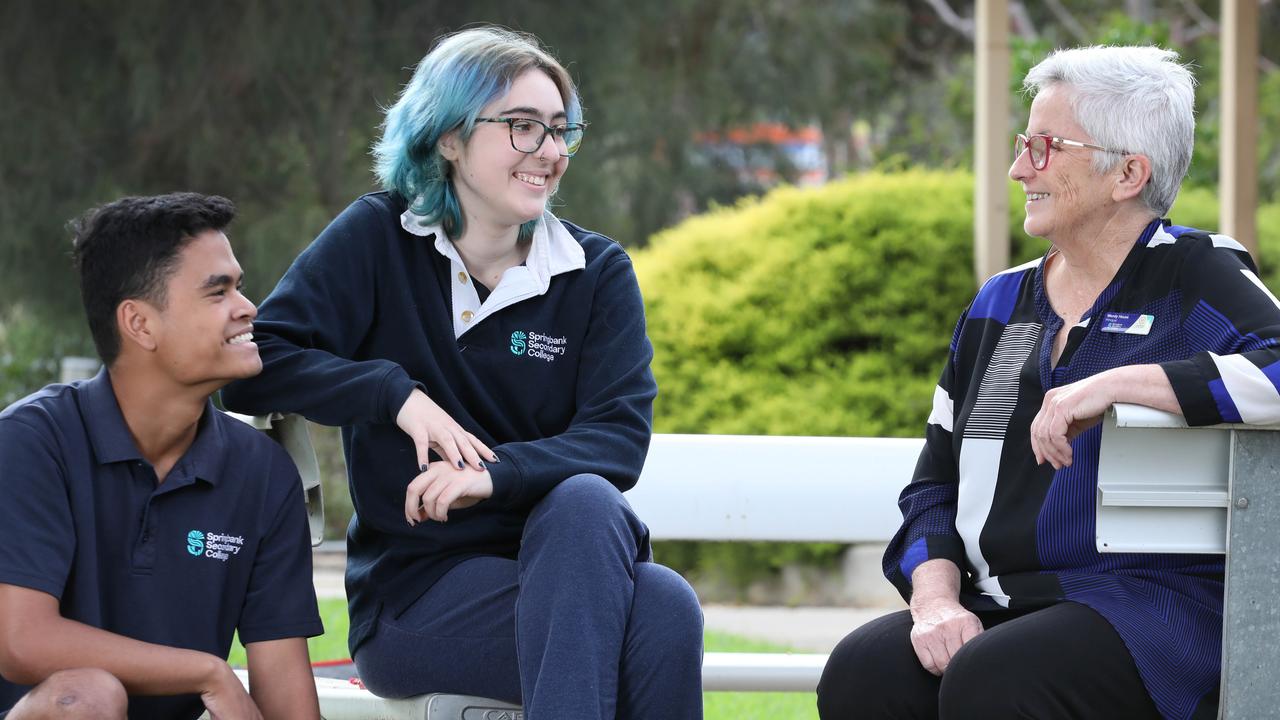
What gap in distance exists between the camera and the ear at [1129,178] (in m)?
2.52

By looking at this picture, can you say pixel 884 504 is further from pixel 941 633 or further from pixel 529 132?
pixel 529 132

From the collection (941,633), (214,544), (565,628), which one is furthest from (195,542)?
(941,633)

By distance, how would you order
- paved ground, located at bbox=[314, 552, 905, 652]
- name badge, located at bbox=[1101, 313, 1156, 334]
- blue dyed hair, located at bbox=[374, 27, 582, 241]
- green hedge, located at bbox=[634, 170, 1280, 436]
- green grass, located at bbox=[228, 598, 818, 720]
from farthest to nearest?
1. green hedge, located at bbox=[634, 170, 1280, 436]
2. paved ground, located at bbox=[314, 552, 905, 652]
3. green grass, located at bbox=[228, 598, 818, 720]
4. blue dyed hair, located at bbox=[374, 27, 582, 241]
5. name badge, located at bbox=[1101, 313, 1156, 334]

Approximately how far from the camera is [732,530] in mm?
3424

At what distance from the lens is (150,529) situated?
2.30m

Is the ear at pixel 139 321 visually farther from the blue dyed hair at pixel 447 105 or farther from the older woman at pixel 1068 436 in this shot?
the older woman at pixel 1068 436

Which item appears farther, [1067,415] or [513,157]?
[513,157]

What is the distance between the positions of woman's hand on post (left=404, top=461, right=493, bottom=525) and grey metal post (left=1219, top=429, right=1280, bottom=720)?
116 cm

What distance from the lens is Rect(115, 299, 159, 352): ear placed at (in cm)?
233

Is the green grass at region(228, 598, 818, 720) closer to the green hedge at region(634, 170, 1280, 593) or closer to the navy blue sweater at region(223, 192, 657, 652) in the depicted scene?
the green hedge at region(634, 170, 1280, 593)

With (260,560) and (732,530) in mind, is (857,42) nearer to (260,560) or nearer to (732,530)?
(732,530)

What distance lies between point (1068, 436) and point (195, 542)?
1399mm

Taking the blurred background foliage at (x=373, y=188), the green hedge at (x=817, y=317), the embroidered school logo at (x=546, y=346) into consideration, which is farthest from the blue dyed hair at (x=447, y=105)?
the green hedge at (x=817, y=317)

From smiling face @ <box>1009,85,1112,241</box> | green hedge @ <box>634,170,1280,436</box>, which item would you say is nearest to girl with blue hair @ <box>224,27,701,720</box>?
smiling face @ <box>1009,85,1112,241</box>
